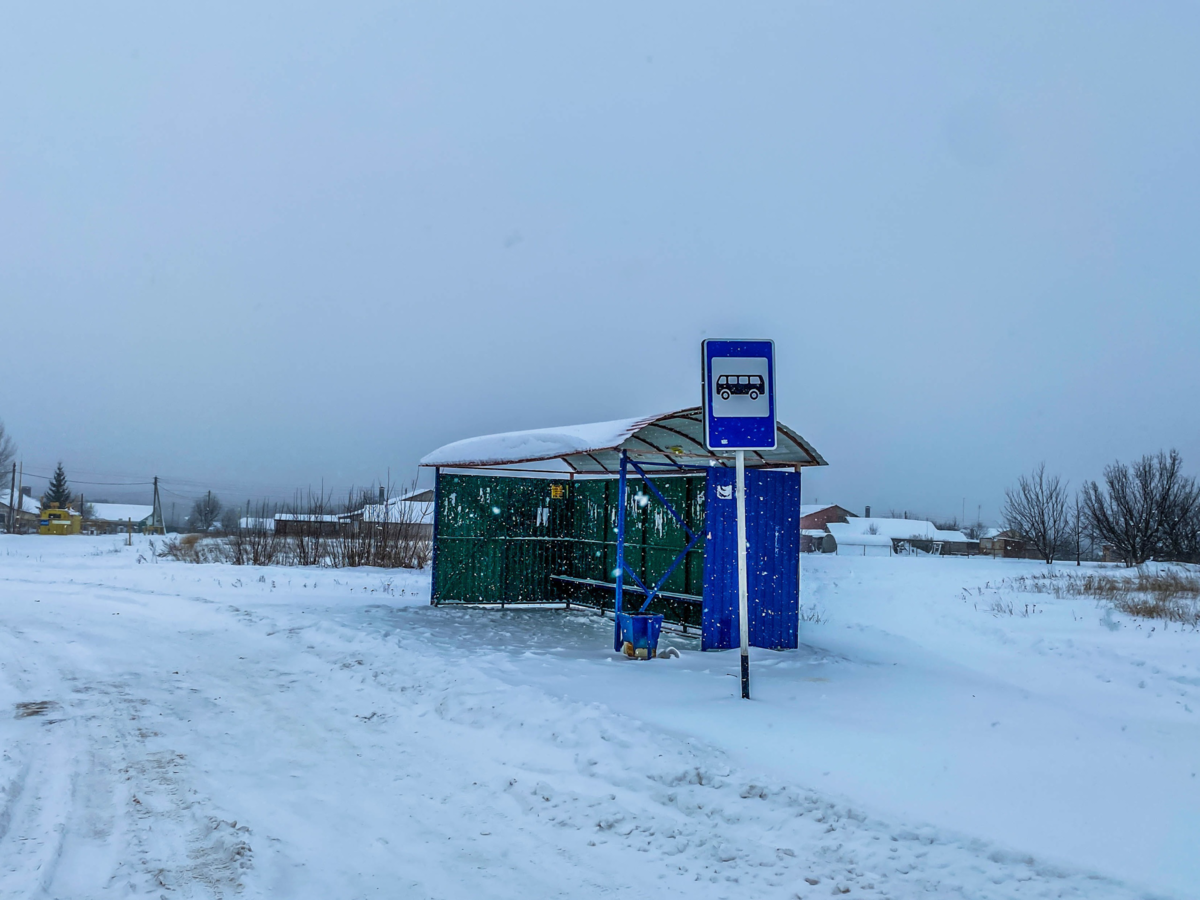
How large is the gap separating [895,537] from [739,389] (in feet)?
274

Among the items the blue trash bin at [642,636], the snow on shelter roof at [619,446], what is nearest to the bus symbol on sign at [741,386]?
the snow on shelter roof at [619,446]

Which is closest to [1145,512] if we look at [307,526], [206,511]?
[307,526]

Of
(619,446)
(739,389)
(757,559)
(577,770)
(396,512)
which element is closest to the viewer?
(577,770)

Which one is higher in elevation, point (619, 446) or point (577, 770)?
point (619, 446)

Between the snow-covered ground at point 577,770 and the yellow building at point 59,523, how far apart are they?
55512 mm

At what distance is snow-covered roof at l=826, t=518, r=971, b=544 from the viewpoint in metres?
87.4

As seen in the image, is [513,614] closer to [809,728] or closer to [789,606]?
[789,606]

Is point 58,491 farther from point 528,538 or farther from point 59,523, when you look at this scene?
point 528,538

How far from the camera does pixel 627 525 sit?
44.3ft

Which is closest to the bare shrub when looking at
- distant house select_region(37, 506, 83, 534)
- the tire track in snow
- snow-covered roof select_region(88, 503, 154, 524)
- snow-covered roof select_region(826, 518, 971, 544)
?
the tire track in snow

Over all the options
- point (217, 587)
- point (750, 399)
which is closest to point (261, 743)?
point (750, 399)

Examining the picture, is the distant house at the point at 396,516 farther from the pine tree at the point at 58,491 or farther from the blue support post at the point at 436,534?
the pine tree at the point at 58,491

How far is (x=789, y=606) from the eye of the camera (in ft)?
33.9

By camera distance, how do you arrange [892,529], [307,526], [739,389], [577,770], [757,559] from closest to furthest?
1. [577,770]
2. [739,389]
3. [757,559]
4. [307,526]
5. [892,529]
